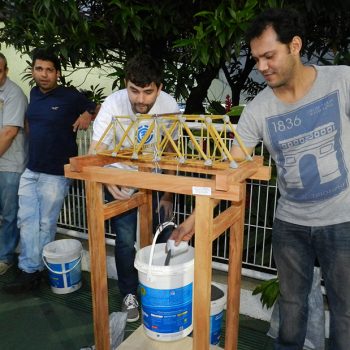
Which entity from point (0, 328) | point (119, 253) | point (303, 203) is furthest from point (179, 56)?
point (0, 328)

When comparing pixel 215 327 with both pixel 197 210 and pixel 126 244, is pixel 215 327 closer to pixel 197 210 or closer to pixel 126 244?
pixel 126 244

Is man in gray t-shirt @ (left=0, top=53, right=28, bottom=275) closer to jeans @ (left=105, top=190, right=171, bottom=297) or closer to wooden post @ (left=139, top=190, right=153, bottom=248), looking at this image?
jeans @ (left=105, top=190, right=171, bottom=297)

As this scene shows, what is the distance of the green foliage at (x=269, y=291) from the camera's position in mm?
2342

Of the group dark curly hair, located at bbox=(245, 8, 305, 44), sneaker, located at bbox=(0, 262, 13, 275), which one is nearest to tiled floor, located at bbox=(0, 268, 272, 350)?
sneaker, located at bbox=(0, 262, 13, 275)

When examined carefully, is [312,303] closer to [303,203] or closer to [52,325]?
[303,203]

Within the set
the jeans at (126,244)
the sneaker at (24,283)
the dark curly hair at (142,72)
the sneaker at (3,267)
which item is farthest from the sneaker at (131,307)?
the dark curly hair at (142,72)

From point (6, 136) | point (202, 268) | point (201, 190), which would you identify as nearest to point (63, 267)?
point (6, 136)

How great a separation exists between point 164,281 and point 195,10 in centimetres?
262

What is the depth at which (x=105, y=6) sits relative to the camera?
11.6 ft

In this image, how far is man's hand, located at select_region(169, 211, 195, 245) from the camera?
1.52 m

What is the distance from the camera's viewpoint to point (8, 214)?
3051 mm

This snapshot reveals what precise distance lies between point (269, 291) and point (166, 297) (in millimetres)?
1069

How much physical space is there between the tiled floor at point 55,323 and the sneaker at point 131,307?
0.04 m

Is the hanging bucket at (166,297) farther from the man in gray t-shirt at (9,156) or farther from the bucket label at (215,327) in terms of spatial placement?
the man in gray t-shirt at (9,156)
